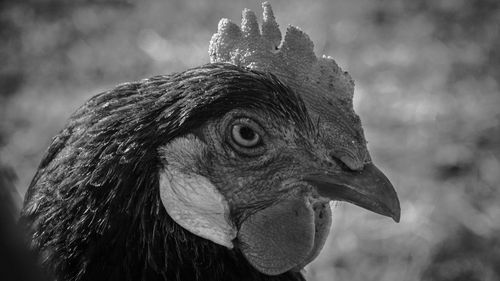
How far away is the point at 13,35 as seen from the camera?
6.58 m

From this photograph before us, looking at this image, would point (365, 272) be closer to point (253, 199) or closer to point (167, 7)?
point (253, 199)

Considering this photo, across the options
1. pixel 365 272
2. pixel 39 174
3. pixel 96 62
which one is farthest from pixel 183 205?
pixel 96 62

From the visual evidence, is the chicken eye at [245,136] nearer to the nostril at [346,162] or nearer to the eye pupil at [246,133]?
the eye pupil at [246,133]

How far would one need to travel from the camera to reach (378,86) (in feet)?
20.3

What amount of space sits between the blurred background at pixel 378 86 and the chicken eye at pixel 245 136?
2.56 m

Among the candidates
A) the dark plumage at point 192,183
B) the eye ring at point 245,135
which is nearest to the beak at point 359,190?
the dark plumage at point 192,183

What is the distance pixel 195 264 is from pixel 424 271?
2.67 meters

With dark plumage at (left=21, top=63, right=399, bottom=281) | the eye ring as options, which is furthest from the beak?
the eye ring

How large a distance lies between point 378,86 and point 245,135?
397cm

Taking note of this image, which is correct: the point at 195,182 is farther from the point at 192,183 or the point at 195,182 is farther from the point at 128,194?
the point at 128,194

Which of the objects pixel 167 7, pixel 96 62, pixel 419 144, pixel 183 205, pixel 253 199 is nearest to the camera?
pixel 183 205

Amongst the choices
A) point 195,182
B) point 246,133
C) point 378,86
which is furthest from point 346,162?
point 378,86

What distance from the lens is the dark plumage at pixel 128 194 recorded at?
227 cm

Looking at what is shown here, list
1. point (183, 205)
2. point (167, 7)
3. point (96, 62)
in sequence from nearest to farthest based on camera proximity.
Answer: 1. point (183, 205)
2. point (96, 62)
3. point (167, 7)
